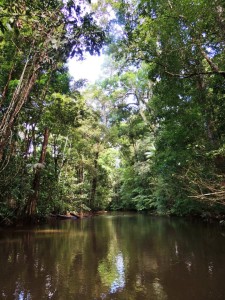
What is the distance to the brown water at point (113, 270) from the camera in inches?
183

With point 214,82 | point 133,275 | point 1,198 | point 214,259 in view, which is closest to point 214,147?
point 214,82

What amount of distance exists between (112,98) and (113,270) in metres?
18.9

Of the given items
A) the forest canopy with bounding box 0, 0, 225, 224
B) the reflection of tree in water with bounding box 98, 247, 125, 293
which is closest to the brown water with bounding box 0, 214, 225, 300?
the reflection of tree in water with bounding box 98, 247, 125, 293

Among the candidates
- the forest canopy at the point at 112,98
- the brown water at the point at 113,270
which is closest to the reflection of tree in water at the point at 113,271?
the brown water at the point at 113,270

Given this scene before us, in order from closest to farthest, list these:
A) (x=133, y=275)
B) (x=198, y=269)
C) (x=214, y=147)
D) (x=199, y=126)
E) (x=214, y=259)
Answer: (x=133, y=275) → (x=198, y=269) → (x=214, y=259) → (x=214, y=147) → (x=199, y=126)

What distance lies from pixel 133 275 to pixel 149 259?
1.57 metres

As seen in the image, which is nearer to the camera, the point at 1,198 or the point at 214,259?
the point at 214,259

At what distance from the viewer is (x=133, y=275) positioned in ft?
18.5

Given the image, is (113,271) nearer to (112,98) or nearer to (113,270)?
(113,270)

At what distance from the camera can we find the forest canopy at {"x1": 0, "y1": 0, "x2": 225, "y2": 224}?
16.9 ft

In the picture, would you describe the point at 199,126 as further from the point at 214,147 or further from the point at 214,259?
the point at 214,259

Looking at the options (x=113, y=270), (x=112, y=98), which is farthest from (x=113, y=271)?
(x=112, y=98)

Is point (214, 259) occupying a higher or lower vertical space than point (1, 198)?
lower

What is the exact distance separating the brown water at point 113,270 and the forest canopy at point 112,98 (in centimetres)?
181
